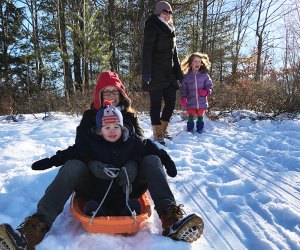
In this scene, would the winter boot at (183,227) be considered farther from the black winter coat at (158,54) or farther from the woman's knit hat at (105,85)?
the black winter coat at (158,54)

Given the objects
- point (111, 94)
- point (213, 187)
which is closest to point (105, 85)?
point (111, 94)

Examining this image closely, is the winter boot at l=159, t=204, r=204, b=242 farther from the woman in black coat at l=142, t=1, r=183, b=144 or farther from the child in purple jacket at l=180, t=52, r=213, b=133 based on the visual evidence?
the child in purple jacket at l=180, t=52, r=213, b=133

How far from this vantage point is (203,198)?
2.88 metres

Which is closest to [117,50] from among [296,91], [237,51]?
[237,51]

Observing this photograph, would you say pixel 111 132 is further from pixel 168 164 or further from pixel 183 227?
pixel 183 227

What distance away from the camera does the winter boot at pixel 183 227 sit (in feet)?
6.23

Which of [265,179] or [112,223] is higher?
[112,223]

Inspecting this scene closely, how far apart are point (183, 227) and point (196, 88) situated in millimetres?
3980

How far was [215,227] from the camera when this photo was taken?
7.63ft

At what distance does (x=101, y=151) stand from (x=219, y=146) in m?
2.75

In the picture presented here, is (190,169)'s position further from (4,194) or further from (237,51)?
(237,51)

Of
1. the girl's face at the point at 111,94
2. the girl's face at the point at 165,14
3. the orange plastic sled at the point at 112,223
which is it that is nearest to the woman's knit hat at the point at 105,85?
the girl's face at the point at 111,94

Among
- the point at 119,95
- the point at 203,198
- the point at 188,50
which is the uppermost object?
the point at 188,50

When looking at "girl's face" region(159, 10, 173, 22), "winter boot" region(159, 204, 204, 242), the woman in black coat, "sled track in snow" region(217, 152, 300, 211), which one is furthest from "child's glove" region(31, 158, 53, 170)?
"girl's face" region(159, 10, 173, 22)
